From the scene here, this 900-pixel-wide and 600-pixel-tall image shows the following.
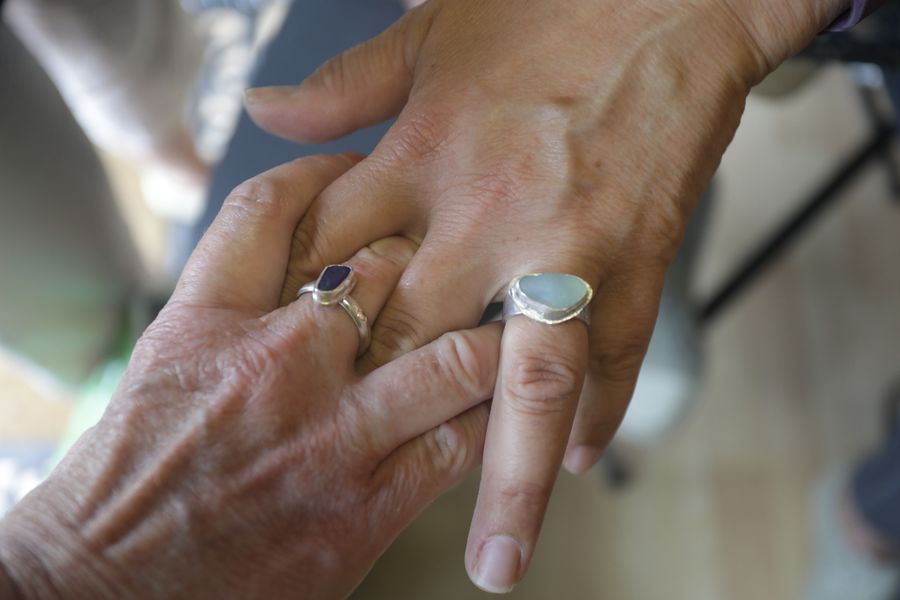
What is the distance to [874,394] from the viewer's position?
61.3 inches

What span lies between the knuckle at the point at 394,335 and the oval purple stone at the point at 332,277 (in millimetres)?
45

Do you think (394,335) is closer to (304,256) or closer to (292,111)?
(304,256)

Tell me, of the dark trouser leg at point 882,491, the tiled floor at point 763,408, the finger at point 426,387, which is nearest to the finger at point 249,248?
the finger at point 426,387

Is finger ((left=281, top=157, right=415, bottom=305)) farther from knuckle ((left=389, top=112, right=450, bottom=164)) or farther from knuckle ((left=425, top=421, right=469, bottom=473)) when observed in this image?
knuckle ((left=425, top=421, right=469, bottom=473))

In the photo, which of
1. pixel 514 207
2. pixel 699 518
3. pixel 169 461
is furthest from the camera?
pixel 699 518

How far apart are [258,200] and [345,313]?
12 cm

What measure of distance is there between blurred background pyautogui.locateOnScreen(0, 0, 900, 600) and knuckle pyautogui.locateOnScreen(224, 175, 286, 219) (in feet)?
0.69

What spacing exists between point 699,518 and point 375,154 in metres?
1.00

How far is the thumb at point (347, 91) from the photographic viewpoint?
69 cm

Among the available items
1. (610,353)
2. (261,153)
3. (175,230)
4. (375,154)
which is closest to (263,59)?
(261,153)

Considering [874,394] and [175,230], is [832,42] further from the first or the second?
[874,394]

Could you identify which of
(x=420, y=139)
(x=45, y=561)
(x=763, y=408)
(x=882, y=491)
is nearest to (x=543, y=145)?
(x=420, y=139)

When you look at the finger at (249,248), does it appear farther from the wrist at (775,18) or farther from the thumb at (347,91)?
the wrist at (775,18)

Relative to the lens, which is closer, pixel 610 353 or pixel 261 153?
pixel 610 353
